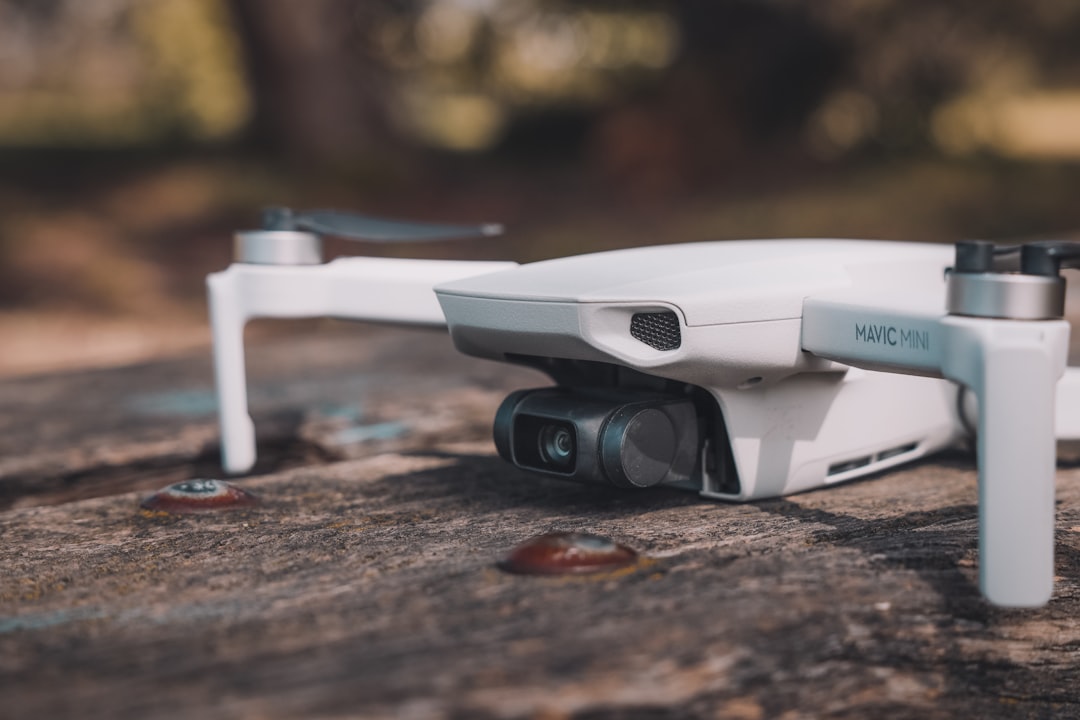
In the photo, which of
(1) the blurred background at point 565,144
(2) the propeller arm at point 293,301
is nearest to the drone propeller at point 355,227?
(2) the propeller arm at point 293,301

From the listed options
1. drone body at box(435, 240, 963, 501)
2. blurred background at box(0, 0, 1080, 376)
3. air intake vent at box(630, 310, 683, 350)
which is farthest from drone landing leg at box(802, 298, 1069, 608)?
blurred background at box(0, 0, 1080, 376)

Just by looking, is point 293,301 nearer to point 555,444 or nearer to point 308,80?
point 555,444

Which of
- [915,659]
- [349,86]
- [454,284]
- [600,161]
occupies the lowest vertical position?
[915,659]

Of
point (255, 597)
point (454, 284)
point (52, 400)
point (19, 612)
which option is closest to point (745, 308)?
Result: point (454, 284)

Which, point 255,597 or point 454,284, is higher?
point 454,284

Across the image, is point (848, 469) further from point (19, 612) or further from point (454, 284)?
point (19, 612)

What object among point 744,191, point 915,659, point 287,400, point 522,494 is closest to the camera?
point 915,659

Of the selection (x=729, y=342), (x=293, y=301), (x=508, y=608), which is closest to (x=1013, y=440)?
(x=729, y=342)

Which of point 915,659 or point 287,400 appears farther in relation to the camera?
point 287,400
